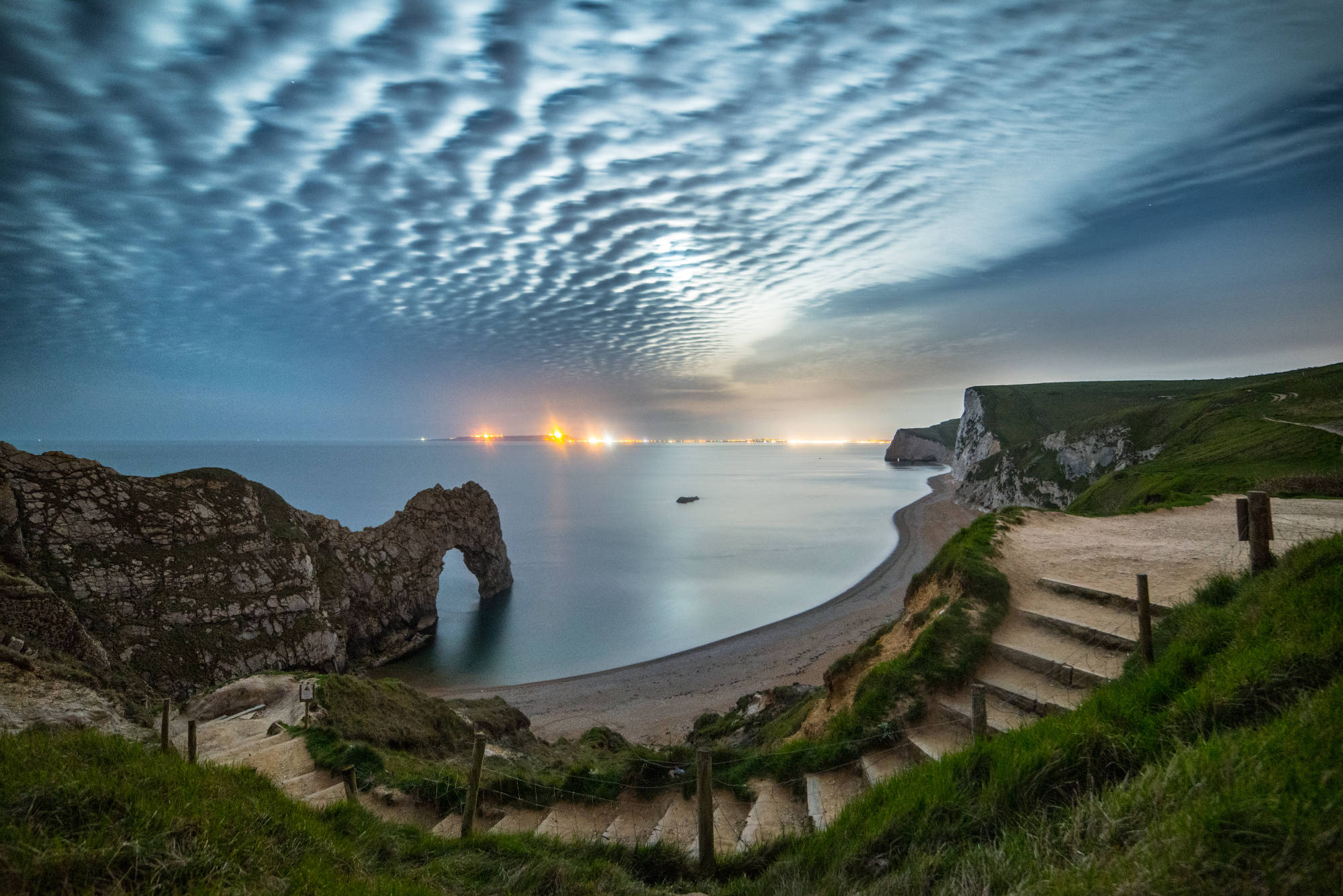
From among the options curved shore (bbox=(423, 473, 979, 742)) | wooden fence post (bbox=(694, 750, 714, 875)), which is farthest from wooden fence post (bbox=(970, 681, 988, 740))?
curved shore (bbox=(423, 473, 979, 742))

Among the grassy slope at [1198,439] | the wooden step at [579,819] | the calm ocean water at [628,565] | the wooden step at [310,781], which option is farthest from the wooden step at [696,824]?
the calm ocean water at [628,565]

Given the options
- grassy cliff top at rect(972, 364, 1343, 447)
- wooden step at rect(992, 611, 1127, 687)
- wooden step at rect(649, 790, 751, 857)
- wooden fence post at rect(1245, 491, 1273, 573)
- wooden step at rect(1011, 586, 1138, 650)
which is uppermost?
grassy cliff top at rect(972, 364, 1343, 447)

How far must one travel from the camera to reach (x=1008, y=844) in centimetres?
401

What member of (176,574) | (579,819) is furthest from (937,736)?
(176,574)

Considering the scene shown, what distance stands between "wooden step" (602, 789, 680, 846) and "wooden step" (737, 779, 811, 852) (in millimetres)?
1397

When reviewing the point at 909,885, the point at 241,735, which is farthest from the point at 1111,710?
the point at 241,735

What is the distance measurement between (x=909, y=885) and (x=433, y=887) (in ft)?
13.6

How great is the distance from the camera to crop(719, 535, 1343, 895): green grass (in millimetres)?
2816

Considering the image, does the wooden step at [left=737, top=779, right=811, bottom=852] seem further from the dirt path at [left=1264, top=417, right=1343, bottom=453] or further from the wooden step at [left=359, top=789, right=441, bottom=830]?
the dirt path at [left=1264, top=417, right=1343, bottom=453]

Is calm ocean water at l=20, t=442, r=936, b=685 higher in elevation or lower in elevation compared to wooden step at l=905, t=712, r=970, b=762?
lower

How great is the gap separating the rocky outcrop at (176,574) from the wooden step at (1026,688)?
76.6 ft

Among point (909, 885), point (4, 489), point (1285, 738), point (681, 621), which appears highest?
point (4, 489)

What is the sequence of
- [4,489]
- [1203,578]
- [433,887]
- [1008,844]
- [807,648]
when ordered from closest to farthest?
[1008,844] → [433,887] → [1203,578] → [4,489] → [807,648]

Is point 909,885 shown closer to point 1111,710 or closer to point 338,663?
point 1111,710
